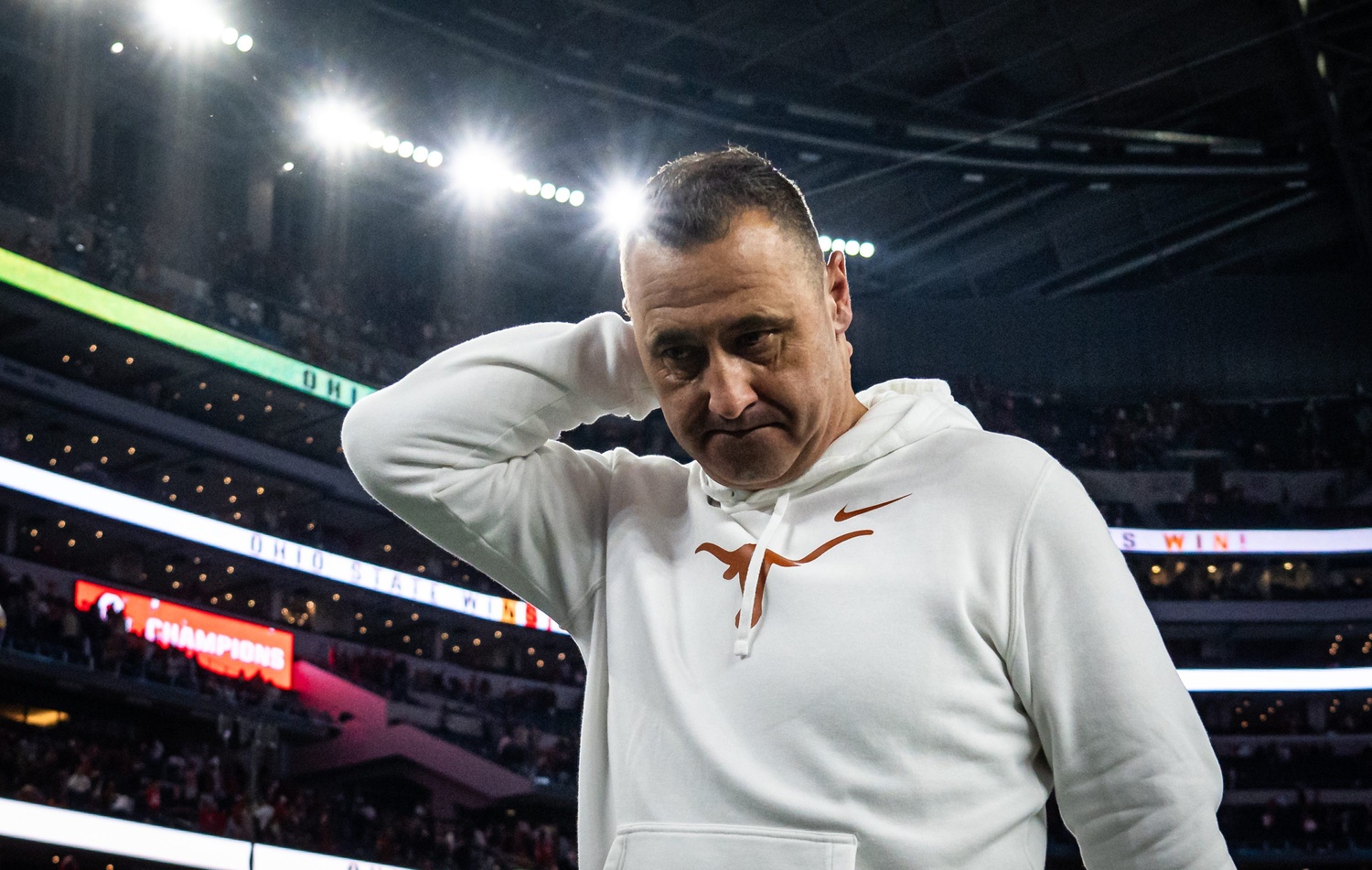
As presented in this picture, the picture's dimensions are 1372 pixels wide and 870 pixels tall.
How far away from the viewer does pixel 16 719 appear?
19.9 metres

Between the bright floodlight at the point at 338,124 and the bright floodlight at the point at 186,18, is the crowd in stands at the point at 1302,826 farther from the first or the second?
the bright floodlight at the point at 186,18

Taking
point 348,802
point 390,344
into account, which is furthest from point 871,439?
point 390,344

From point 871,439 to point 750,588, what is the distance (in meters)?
0.26

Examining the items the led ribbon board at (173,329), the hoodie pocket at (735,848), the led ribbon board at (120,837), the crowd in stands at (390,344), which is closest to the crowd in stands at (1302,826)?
the crowd in stands at (390,344)

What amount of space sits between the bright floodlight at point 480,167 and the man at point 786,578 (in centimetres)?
2391

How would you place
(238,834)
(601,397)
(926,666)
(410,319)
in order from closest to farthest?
1. (926,666)
2. (601,397)
3. (238,834)
4. (410,319)

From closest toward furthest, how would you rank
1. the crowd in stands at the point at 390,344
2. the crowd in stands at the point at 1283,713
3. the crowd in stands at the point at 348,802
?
the crowd in stands at the point at 348,802 < the crowd in stands at the point at 390,344 < the crowd in stands at the point at 1283,713

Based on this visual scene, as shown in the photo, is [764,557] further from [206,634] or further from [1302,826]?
[1302,826]

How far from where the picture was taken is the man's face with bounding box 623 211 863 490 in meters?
1.58

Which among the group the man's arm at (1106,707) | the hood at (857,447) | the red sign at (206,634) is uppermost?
the red sign at (206,634)

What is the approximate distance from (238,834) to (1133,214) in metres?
21.1

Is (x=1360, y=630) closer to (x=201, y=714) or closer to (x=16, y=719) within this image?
(x=201, y=714)

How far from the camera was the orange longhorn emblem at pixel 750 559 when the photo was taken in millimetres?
1592

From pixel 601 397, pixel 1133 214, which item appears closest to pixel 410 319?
pixel 1133 214
